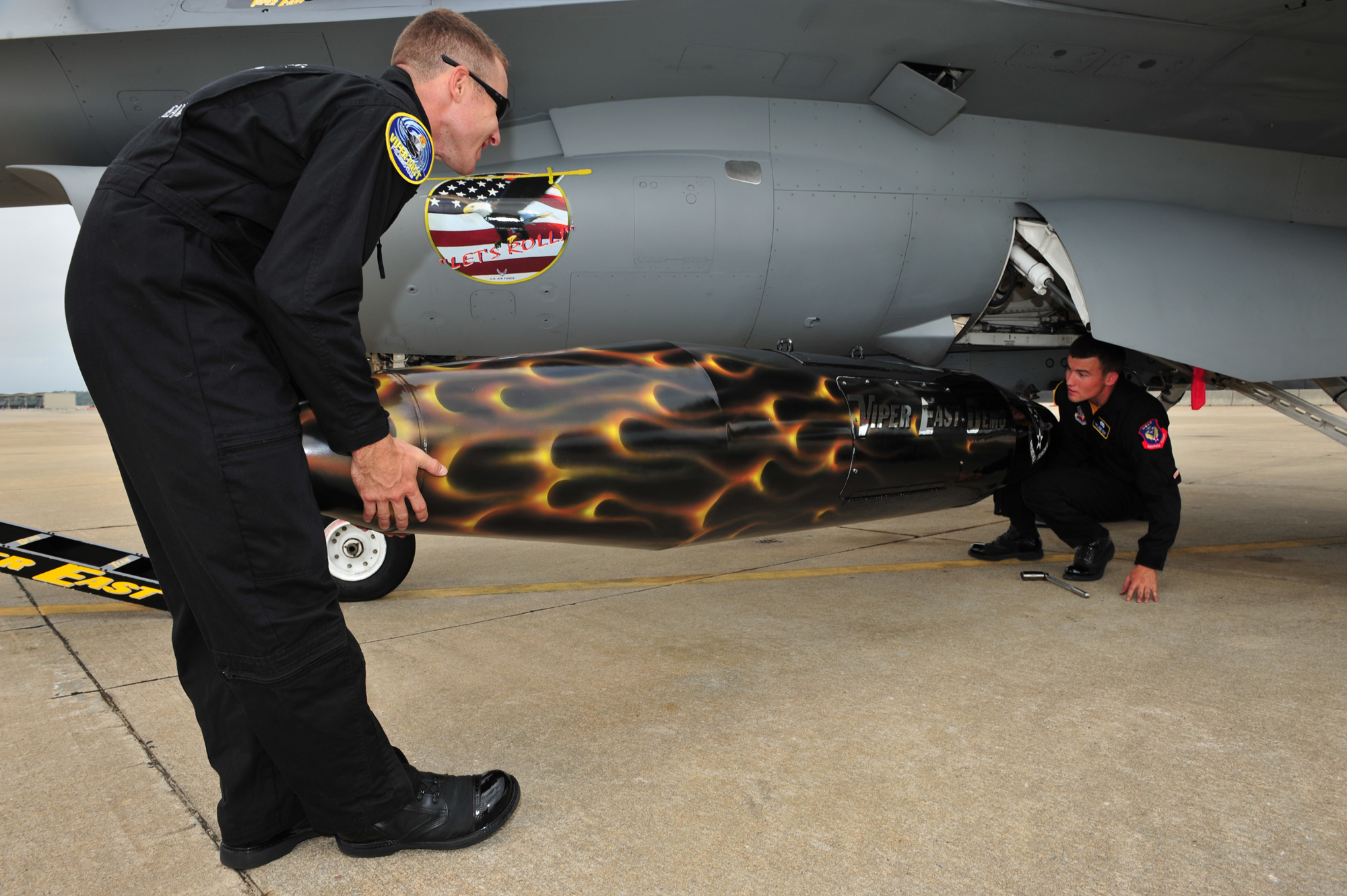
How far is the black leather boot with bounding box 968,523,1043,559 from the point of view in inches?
180

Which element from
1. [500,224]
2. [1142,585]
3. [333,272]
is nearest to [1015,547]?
[1142,585]

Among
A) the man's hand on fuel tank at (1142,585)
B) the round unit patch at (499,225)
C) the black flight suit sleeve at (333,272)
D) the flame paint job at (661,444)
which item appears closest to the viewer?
the black flight suit sleeve at (333,272)

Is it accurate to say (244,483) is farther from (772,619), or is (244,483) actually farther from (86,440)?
(86,440)

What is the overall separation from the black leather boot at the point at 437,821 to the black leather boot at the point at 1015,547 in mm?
3534

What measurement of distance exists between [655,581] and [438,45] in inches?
114

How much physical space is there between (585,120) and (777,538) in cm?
299

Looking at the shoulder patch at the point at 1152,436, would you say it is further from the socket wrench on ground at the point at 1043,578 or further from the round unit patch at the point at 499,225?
the round unit patch at the point at 499,225

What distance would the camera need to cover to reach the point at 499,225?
3.47 m

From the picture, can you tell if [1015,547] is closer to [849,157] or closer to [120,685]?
[849,157]

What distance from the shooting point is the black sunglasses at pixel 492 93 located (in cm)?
167

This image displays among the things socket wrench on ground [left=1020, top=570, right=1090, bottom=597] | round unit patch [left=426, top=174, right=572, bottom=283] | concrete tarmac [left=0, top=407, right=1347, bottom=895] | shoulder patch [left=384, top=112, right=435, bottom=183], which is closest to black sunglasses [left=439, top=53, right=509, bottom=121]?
shoulder patch [left=384, top=112, right=435, bottom=183]

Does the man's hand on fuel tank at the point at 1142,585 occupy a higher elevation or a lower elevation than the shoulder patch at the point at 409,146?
lower

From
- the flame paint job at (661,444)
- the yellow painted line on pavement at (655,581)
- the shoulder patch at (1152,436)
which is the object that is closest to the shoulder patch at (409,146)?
the flame paint job at (661,444)

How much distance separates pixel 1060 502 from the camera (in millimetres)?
4008
